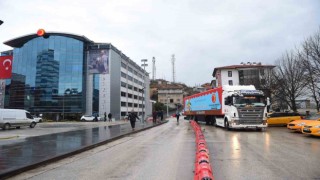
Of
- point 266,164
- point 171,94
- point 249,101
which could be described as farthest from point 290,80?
point 171,94

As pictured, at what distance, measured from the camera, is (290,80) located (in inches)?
1373

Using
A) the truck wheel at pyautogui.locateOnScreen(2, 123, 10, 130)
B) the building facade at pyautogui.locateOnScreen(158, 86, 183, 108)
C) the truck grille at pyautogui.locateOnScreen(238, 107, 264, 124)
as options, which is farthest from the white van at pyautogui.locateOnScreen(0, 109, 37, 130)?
the building facade at pyautogui.locateOnScreen(158, 86, 183, 108)

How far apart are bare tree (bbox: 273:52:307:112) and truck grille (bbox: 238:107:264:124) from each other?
14.0 meters

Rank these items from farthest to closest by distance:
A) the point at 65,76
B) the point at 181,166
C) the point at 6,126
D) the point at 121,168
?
the point at 65,76 < the point at 6,126 < the point at 181,166 < the point at 121,168

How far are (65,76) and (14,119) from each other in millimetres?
51970

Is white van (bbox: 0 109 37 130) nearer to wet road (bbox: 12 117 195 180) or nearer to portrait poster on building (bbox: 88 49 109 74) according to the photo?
wet road (bbox: 12 117 195 180)

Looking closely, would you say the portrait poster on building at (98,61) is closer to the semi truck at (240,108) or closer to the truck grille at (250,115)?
the semi truck at (240,108)

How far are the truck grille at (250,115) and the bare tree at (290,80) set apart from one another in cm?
1403

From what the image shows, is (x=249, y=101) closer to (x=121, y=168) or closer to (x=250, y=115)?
(x=250, y=115)

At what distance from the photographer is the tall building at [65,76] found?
77188 millimetres

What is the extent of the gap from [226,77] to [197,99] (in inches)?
2268

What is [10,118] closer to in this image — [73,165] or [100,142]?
[100,142]

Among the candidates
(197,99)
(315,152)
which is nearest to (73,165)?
(315,152)

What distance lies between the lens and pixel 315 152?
10734mm
